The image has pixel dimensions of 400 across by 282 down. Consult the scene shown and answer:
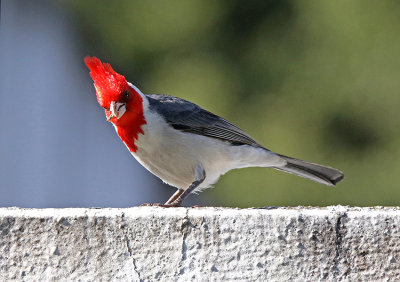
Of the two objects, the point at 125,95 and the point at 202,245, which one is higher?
the point at 125,95

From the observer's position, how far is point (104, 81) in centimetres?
378

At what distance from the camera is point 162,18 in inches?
299

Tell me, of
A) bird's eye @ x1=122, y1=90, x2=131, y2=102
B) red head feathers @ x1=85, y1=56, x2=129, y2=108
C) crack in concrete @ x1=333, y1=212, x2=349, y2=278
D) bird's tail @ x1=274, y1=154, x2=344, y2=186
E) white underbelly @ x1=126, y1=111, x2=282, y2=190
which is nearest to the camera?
crack in concrete @ x1=333, y1=212, x2=349, y2=278

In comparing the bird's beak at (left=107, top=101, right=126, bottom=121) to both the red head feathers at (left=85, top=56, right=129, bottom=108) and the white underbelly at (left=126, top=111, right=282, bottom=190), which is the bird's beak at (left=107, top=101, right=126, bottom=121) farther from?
the white underbelly at (left=126, top=111, right=282, bottom=190)

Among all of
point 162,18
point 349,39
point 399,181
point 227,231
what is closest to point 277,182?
point 399,181

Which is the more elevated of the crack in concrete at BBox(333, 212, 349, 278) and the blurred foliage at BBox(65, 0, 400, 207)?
the blurred foliage at BBox(65, 0, 400, 207)

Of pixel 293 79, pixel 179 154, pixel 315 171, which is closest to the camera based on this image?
pixel 179 154

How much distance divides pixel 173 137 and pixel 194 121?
1.03ft

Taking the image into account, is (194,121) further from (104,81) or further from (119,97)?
(104,81)

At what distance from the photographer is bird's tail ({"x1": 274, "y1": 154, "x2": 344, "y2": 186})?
4547mm

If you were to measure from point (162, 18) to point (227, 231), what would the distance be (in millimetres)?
5402

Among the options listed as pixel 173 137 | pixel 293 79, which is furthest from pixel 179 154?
pixel 293 79

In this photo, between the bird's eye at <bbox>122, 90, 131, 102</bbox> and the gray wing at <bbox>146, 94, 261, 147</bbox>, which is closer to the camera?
the bird's eye at <bbox>122, 90, 131, 102</bbox>

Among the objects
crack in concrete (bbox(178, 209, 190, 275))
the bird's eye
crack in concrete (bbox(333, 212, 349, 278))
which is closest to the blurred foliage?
the bird's eye
